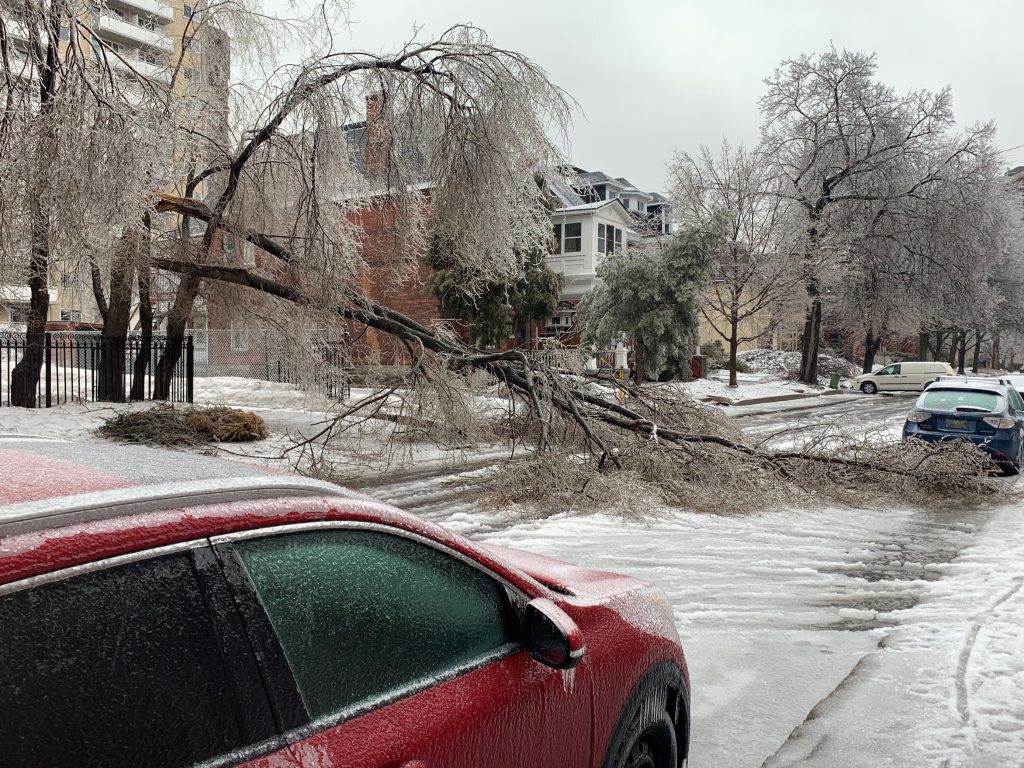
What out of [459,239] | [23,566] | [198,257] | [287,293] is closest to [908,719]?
[23,566]

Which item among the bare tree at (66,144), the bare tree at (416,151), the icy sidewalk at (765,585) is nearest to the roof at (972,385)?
the icy sidewalk at (765,585)

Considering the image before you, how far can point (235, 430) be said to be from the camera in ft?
49.2

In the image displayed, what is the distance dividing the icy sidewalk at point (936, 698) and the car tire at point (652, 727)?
3.87 ft

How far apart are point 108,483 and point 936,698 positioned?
4489mm

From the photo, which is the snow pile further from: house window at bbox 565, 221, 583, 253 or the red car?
the red car

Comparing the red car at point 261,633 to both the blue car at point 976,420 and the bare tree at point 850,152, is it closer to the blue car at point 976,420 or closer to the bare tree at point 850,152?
the blue car at point 976,420

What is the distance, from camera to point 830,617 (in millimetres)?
6047

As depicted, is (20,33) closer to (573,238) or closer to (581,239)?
(581,239)

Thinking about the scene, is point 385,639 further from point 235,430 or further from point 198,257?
point 198,257

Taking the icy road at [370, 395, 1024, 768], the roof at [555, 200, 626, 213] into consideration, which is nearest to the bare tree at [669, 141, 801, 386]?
the roof at [555, 200, 626, 213]

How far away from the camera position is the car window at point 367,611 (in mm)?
1736

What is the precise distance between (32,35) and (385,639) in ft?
34.5

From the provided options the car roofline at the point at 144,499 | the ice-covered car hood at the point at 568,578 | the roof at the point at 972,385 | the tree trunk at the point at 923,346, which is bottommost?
the ice-covered car hood at the point at 568,578

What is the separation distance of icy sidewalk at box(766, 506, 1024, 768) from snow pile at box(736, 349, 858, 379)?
41827 mm
